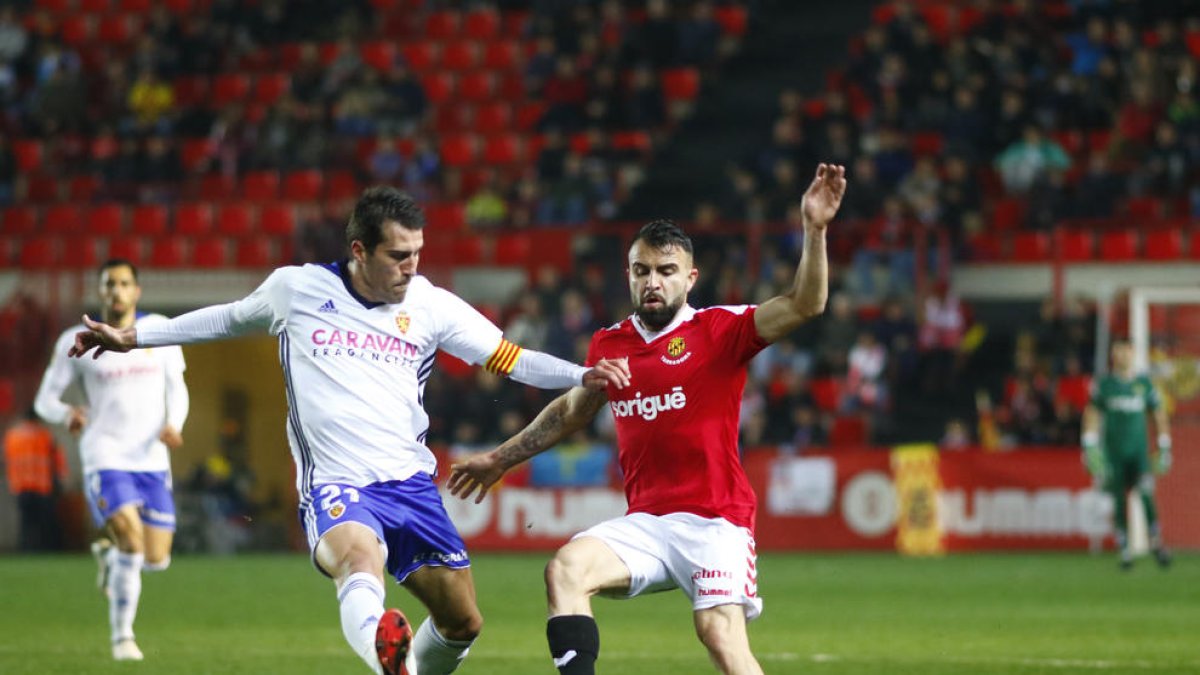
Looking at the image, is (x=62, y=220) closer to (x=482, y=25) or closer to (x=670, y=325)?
(x=482, y=25)

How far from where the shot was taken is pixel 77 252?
26641mm

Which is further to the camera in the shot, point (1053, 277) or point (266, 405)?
point (266, 405)

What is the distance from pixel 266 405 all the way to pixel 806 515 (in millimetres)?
7907

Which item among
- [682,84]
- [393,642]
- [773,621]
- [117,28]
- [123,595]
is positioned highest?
[117,28]

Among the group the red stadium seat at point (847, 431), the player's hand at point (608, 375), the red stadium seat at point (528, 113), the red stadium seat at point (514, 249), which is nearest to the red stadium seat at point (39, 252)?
the red stadium seat at point (514, 249)

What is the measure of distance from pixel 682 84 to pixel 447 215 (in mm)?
4165

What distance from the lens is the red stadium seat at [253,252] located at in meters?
27.0

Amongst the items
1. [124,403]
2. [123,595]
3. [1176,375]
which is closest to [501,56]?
[1176,375]

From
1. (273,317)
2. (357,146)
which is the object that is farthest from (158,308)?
(273,317)

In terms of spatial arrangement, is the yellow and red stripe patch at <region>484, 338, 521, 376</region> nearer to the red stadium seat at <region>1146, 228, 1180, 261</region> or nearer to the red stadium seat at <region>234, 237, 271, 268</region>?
the red stadium seat at <region>1146, 228, 1180, 261</region>

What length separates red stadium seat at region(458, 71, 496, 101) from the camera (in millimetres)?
30016

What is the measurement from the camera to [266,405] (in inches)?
1030

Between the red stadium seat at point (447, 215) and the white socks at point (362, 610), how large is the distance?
20371mm

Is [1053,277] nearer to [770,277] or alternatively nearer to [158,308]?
[770,277]
